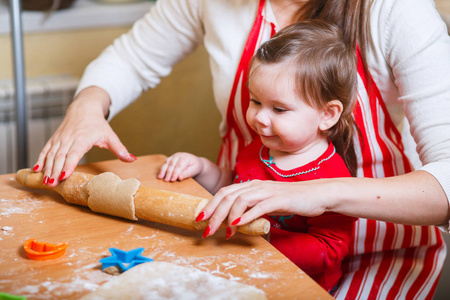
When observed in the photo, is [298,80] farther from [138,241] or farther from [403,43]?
[138,241]

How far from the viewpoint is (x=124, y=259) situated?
811 mm

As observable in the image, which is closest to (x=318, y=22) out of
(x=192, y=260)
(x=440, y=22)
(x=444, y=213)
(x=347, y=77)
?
(x=347, y=77)

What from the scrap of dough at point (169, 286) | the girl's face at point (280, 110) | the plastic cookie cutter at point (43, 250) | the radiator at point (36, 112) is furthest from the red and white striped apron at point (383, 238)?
the radiator at point (36, 112)

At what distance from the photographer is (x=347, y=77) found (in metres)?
1.08

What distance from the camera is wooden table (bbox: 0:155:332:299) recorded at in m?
0.76

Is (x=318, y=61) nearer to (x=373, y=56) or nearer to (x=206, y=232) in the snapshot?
(x=373, y=56)

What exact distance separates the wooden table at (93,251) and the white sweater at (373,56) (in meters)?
0.38

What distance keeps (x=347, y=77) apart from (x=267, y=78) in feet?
0.55

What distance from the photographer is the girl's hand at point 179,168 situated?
1.15 meters

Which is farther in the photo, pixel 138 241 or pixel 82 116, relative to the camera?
pixel 82 116

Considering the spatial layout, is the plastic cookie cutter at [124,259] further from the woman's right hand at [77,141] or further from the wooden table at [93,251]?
the woman's right hand at [77,141]

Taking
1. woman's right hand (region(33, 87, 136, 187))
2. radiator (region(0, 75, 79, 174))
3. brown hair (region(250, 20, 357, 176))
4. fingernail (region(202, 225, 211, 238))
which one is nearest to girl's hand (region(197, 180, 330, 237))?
fingernail (region(202, 225, 211, 238))

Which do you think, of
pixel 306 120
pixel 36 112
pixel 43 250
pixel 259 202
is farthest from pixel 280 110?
pixel 36 112

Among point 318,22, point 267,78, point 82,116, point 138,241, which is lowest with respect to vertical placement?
point 138,241
